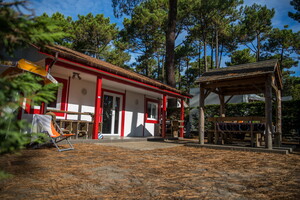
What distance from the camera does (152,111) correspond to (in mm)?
13648

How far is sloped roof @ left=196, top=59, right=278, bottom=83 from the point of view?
676cm

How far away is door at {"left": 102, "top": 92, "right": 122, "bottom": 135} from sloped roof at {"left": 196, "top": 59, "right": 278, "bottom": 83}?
4722mm

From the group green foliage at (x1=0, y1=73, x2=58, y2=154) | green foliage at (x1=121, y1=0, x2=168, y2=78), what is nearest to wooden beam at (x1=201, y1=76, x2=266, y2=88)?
green foliage at (x1=0, y1=73, x2=58, y2=154)

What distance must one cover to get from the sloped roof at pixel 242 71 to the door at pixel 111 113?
4722 mm

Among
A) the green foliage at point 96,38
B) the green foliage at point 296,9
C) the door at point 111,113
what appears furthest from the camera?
the green foliage at point 96,38

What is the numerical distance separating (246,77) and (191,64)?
28749 millimetres

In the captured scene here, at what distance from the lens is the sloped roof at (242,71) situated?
22.2ft

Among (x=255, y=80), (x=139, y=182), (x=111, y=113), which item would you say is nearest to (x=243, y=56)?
(x=111, y=113)

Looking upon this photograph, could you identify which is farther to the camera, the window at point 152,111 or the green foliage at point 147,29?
the green foliage at point 147,29

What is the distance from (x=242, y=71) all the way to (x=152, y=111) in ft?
23.4

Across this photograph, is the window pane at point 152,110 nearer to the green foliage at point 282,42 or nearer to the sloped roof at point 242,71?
the sloped roof at point 242,71

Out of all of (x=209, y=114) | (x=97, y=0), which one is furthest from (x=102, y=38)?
(x=209, y=114)

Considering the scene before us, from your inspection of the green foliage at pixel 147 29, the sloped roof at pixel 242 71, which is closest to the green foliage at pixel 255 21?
the green foliage at pixel 147 29

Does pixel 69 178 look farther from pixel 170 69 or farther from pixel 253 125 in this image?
pixel 170 69
